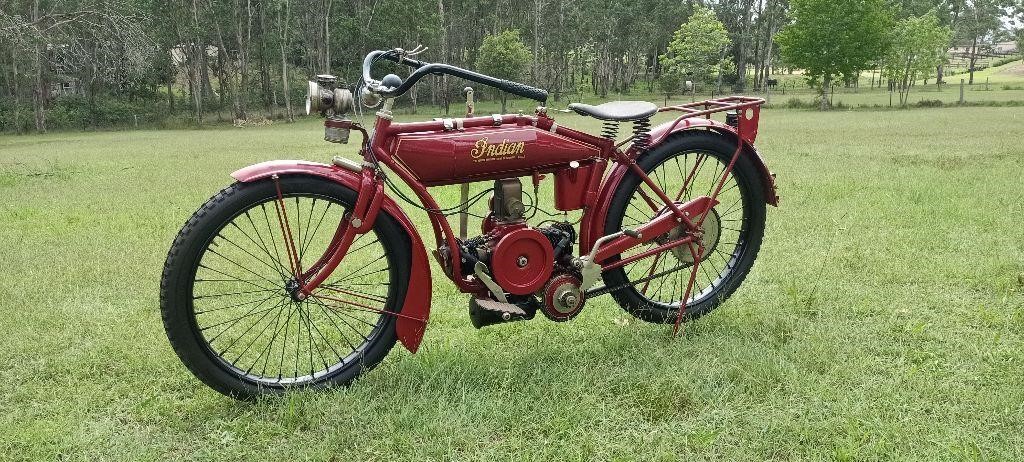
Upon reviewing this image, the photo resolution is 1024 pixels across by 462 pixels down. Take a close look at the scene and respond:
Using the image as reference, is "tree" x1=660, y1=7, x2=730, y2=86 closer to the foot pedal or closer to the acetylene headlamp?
the foot pedal

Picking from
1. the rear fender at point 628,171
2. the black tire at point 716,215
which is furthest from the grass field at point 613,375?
the rear fender at point 628,171

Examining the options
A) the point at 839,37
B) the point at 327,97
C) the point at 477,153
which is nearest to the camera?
the point at 327,97

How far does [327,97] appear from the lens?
3078mm

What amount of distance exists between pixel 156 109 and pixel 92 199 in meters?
34.8

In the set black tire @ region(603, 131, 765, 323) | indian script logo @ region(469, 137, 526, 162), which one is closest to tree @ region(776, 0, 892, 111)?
black tire @ region(603, 131, 765, 323)

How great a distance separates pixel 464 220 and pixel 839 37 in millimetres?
38281

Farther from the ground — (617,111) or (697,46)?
(697,46)

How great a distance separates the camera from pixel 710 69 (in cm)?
4988

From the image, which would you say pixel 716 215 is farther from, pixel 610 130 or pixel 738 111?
pixel 610 130

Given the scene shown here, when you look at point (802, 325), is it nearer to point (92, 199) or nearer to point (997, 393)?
point (997, 393)

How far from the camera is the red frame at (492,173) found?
125 inches

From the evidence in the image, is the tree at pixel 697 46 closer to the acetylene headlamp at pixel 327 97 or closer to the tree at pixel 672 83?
the tree at pixel 672 83

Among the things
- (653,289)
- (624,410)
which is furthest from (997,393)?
(653,289)

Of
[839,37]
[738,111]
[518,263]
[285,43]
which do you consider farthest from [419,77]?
[285,43]
